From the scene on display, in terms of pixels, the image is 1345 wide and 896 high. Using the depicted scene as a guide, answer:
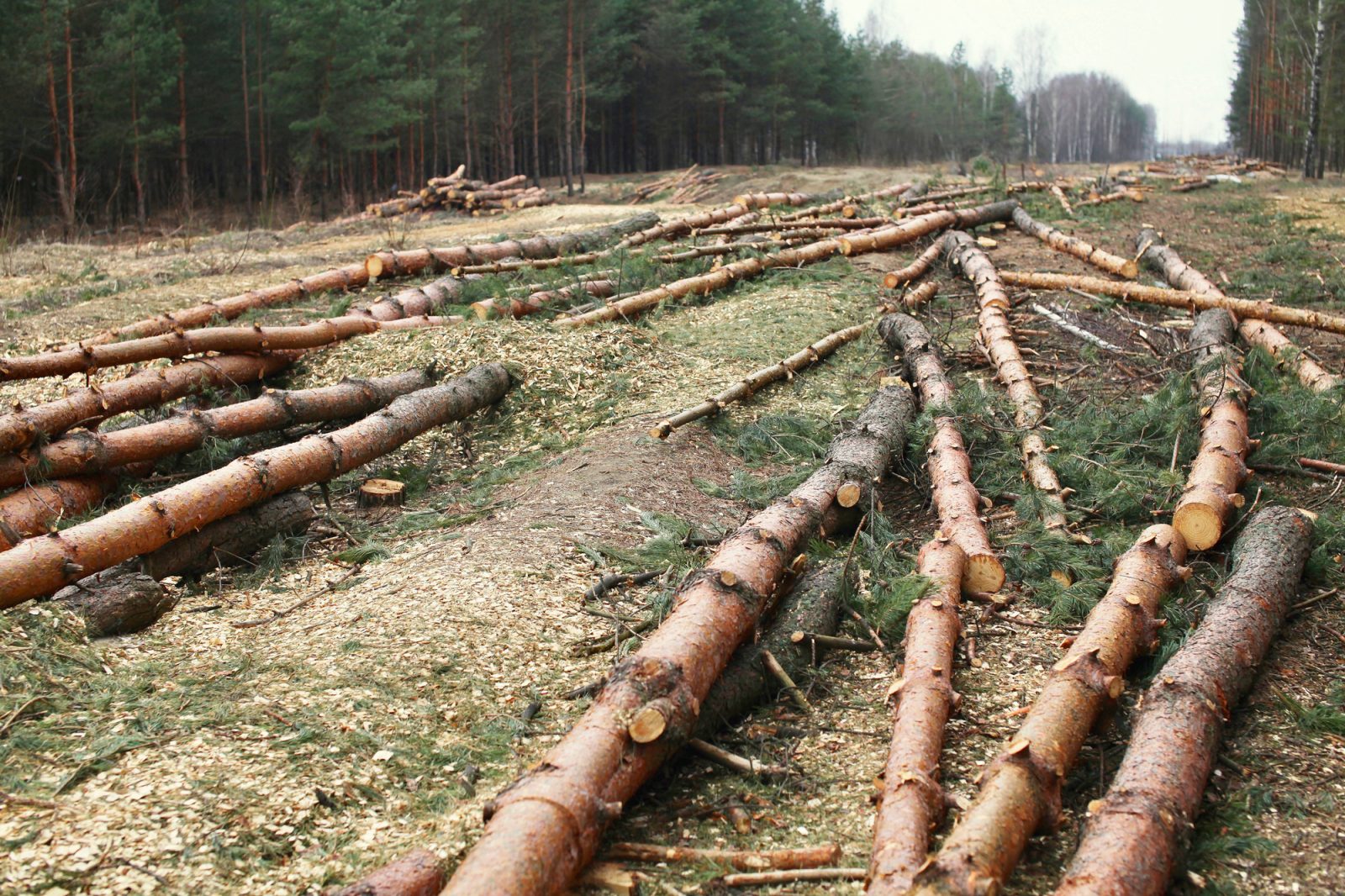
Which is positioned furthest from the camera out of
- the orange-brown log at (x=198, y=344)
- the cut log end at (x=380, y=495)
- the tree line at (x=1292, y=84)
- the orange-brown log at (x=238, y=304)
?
the tree line at (x=1292, y=84)

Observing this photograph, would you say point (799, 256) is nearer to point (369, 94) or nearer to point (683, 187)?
point (683, 187)

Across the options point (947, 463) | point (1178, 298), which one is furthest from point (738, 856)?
point (1178, 298)

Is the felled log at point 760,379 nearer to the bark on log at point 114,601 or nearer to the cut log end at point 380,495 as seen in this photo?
the cut log end at point 380,495

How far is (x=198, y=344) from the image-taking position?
818 cm

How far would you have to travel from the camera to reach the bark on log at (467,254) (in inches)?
473

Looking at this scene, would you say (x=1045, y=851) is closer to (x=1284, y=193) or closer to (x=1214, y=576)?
(x=1214, y=576)

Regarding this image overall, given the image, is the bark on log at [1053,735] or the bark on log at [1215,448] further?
the bark on log at [1215,448]

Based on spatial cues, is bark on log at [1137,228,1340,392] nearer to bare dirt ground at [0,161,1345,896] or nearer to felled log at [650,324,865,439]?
bare dirt ground at [0,161,1345,896]

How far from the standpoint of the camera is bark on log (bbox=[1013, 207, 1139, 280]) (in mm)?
12234

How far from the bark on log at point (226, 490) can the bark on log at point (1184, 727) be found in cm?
465

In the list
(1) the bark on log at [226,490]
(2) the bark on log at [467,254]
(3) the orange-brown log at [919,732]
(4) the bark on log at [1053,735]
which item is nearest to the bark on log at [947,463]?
(3) the orange-brown log at [919,732]

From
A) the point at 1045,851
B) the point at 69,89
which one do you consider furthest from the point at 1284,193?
the point at 69,89

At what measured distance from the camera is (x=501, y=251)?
12633 mm

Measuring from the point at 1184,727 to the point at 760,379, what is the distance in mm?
5226
